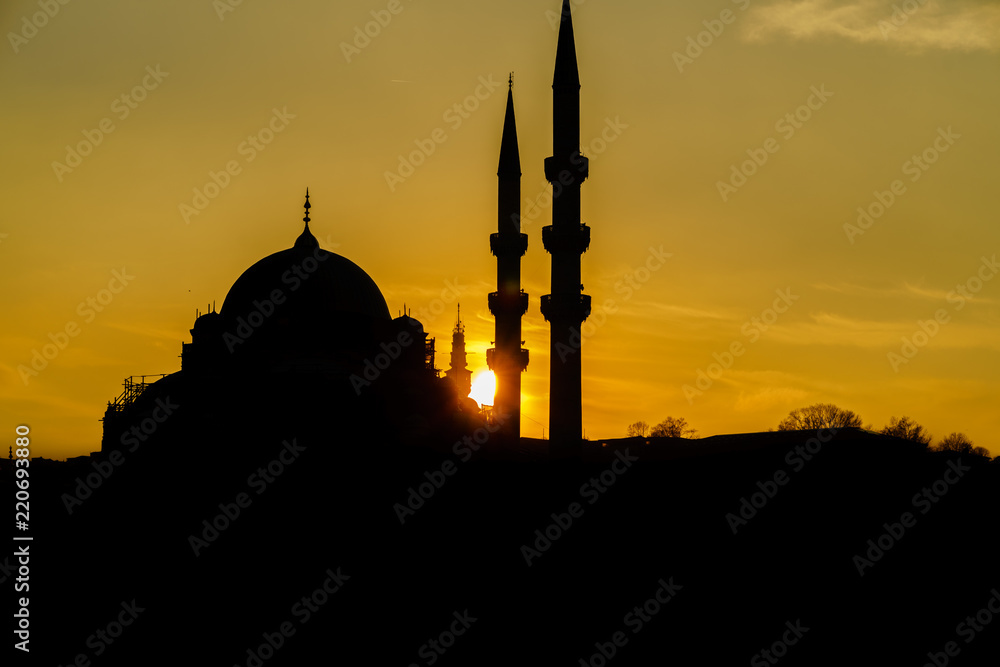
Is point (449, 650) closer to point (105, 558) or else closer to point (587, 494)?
point (587, 494)

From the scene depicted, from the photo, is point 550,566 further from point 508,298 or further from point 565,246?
point 508,298

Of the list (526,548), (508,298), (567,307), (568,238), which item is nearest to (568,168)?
(568,238)

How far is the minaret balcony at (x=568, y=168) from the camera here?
1419 inches

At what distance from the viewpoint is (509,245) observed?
136ft

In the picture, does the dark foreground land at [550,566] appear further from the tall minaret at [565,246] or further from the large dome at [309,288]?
the large dome at [309,288]

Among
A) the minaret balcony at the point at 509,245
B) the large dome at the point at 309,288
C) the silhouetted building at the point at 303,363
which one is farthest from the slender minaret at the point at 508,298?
the large dome at the point at 309,288

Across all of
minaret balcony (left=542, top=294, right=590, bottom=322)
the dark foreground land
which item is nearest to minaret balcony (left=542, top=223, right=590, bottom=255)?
minaret balcony (left=542, top=294, right=590, bottom=322)

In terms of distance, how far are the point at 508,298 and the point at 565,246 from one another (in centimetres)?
592

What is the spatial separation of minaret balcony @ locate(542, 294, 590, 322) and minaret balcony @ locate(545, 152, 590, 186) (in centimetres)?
385

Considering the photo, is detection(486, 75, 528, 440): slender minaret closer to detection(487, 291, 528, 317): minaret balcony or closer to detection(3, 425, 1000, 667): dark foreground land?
detection(487, 291, 528, 317): minaret balcony

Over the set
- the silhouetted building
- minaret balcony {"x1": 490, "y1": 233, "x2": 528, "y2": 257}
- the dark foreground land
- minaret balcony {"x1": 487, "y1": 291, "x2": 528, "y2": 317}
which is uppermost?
minaret balcony {"x1": 490, "y1": 233, "x2": 528, "y2": 257}

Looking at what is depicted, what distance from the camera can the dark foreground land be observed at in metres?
24.8

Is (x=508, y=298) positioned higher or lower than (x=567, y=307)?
higher

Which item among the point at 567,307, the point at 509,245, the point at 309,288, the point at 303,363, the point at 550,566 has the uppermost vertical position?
the point at 509,245
